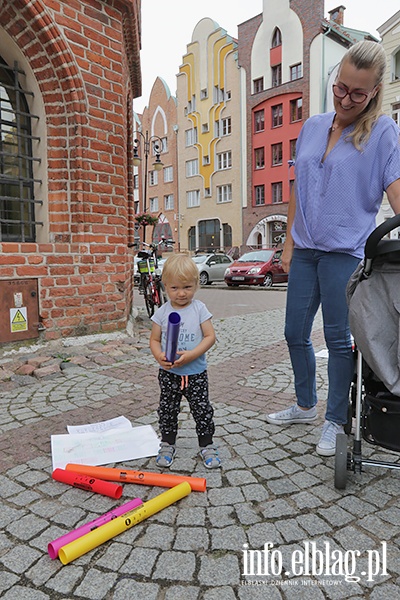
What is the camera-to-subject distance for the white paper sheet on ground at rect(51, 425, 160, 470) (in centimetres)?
247

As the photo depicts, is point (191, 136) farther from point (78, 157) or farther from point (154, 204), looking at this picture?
point (78, 157)

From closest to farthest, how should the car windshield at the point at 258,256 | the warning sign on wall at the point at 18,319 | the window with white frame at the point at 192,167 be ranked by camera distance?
1. the warning sign on wall at the point at 18,319
2. the car windshield at the point at 258,256
3. the window with white frame at the point at 192,167

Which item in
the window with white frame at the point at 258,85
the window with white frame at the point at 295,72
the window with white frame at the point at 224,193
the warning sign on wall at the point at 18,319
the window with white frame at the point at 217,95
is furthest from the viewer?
the window with white frame at the point at 217,95

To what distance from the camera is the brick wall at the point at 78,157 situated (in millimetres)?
4539

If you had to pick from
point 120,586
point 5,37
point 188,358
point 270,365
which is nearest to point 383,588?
point 120,586

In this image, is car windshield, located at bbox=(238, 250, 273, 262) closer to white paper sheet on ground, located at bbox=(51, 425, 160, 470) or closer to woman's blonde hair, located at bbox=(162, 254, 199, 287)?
white paper sheet on ground, located at bbox=(51, 425, 160, 470)

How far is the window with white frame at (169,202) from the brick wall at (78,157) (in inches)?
1403

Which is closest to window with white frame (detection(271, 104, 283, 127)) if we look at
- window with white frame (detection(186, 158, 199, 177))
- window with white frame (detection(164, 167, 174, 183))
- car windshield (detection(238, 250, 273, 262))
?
window with white frame (detection(186, 158, 199, 177))

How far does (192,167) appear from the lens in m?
38.4

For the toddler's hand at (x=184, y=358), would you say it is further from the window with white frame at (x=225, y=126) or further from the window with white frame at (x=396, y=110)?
the window with white frame at (x=225, y=126)

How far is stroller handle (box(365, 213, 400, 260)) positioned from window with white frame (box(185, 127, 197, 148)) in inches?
1519

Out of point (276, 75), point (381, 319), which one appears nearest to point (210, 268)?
point (381, 319)

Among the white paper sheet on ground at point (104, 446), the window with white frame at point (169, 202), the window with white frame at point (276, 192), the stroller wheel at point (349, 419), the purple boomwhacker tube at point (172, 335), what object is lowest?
the white paper sheet on ground at point (104, 446)

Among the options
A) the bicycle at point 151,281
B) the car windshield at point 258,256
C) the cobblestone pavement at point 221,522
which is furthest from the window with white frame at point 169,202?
the cobblestone pavement at point 221,522
